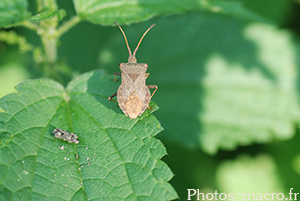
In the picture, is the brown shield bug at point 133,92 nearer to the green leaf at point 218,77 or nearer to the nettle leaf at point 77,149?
the nettle leaf at point 77,149

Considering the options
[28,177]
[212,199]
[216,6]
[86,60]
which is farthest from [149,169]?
[86,60]

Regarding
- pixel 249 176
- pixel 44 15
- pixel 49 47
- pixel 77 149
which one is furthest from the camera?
pixel 249 176

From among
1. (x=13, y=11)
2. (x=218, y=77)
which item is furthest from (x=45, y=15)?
(x=218, y=77)

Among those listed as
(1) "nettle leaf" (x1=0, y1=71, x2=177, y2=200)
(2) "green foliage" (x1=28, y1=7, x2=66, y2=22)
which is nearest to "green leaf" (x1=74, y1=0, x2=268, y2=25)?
(2) "green foliage" (x1=28, y1=7, x2=66, y2=22)

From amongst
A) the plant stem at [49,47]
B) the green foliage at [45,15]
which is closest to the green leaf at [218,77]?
the plant stem at [49,47]

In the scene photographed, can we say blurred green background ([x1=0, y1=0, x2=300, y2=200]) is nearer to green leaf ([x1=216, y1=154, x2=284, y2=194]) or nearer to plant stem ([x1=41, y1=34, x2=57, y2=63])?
green leaf ([x1=216, y1=154, x2=284, y2=194])

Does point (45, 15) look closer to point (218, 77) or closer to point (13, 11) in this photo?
point (13, 11)

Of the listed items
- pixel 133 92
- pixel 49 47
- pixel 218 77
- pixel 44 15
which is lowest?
pixel 218 77
